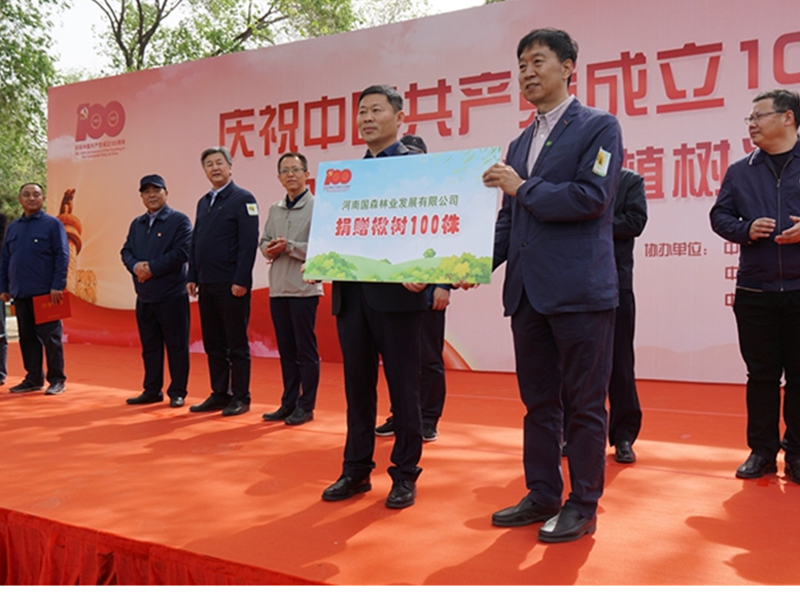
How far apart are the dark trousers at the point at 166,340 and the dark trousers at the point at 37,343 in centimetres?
74

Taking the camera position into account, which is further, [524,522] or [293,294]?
[293,294]

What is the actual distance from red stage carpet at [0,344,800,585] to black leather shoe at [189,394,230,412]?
0.19 meters

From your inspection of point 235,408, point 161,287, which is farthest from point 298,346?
point 161,287

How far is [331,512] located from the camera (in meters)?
2.23

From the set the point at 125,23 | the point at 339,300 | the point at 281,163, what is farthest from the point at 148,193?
the point at 125,23

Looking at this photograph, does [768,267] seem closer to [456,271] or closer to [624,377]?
[624,377]

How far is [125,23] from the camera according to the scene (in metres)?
15.9

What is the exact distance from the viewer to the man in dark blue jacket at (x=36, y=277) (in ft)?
15.0

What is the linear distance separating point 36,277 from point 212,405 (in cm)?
160

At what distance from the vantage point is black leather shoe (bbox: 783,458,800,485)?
8.39 feet

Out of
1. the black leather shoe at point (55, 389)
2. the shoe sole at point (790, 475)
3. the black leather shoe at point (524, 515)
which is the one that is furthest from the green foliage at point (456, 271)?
the black leather shoe at point (55, 389)

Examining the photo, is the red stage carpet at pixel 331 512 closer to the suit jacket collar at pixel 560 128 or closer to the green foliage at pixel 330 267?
the green foliage at pixel 330 267

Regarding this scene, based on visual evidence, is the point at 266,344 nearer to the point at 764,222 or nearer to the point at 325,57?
the point at 325,57
